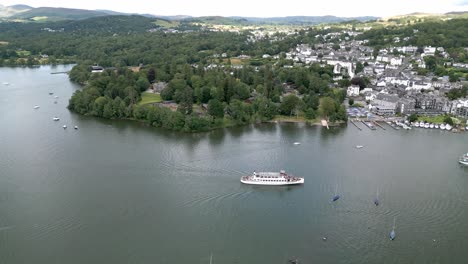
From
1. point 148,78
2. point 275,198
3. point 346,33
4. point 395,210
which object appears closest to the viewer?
point 395,210

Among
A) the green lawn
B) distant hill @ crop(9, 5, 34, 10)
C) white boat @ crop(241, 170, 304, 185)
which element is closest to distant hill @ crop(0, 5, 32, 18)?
distant hill @ crop(9, 5, 34, 10)

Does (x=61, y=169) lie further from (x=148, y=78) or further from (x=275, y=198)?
(x=148, y=78)

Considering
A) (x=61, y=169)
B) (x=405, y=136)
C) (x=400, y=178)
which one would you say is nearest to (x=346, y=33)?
(x=405, y=136)

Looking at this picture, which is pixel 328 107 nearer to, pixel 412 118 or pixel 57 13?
pixel 412 118

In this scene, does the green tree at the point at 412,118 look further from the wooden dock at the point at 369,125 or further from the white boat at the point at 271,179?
the white boat at the point at 271,179

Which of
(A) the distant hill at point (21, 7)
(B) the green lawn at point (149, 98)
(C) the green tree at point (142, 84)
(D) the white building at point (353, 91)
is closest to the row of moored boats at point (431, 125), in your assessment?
(D) the white building at point (353, 91)

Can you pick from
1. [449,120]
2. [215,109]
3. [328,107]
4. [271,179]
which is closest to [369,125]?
[328,107]
